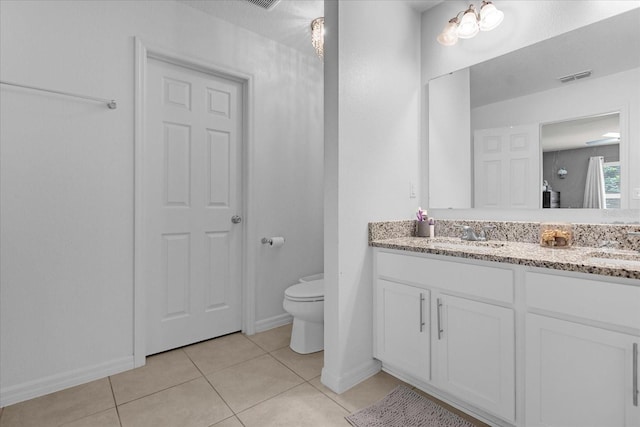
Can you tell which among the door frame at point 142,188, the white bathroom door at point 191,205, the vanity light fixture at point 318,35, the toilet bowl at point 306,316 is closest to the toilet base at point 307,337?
the toilet bowl at point 306,316

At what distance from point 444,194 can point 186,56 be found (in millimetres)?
2017

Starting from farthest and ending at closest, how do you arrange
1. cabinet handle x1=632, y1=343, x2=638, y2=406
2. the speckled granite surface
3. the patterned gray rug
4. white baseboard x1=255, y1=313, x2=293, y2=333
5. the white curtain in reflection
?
white baseboard x1=255, y1=313, x2=293, y2=333 < the white curtain in reflection < the patterned gray rug < the speckled granite surface < cabinet handle x1=632, y1=343, x2=638, y2=406

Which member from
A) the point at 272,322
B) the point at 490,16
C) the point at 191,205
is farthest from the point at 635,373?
the point at 191,205

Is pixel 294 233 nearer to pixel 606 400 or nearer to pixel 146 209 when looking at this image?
pixel 146 209

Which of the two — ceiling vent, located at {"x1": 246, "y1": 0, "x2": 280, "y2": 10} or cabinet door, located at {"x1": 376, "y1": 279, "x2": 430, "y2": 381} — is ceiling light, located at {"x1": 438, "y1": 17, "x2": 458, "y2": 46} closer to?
ceiling vent, located at {"x1": 246, "y1": 0, "x2": 280, "y2": 10}

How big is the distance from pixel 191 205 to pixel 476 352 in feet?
6.49

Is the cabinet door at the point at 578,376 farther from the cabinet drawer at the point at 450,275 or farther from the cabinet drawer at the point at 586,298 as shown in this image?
the cabinet drawer at the point at 450,275

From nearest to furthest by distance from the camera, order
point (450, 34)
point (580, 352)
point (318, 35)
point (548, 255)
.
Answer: point (580, 352) → point (548, 255) → point (450, 34) → point (318, 35)

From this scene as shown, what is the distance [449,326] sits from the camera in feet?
5.05

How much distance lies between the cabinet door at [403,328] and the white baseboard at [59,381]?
159 cm

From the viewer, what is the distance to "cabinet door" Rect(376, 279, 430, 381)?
164cm

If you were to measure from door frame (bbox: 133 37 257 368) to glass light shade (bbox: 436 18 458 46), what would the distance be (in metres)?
1.41

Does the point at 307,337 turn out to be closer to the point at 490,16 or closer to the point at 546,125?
the point at 546,125


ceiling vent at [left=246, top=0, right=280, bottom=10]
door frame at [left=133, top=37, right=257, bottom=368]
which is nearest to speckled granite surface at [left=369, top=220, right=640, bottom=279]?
door frame at [left=133, top=37, right=257, bottom=368]
